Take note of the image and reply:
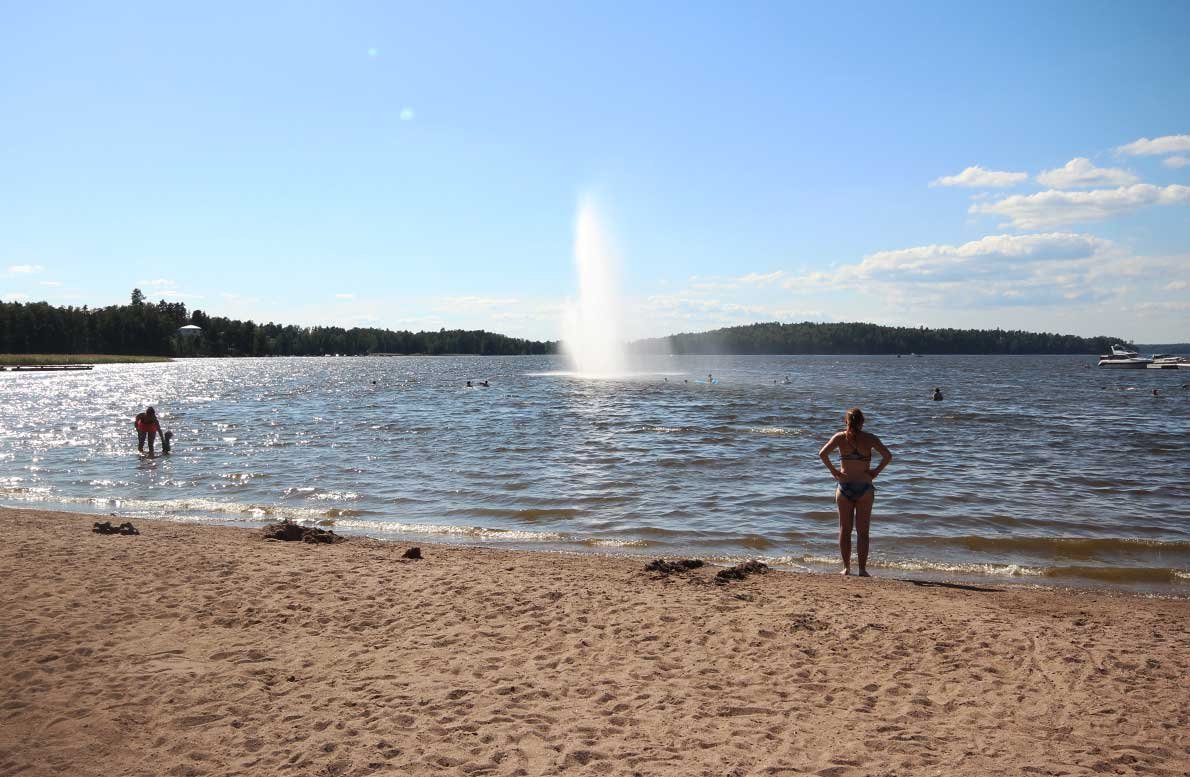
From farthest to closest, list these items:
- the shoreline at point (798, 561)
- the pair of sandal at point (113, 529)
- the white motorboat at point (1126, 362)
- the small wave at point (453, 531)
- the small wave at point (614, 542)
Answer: the white motorboat at point (1126, 362), the small wave at point (453, 531), the small wave at point (614, 542), the pair of sandal at point (113, 529), the shoreline at point (798, 561)

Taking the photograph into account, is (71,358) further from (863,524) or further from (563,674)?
(563,674)

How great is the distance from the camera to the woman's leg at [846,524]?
11828 millimetres

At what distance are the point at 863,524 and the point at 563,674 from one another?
6.33 metres

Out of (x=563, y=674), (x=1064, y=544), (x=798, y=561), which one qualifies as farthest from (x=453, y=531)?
(x=1064, y=544)

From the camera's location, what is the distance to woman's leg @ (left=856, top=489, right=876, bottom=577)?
11602 mm

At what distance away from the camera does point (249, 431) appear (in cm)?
3641

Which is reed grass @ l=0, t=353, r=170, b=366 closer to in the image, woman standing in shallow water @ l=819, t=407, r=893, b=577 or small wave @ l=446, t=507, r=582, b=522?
small wave @ l=446, t=507, r=582, b=522

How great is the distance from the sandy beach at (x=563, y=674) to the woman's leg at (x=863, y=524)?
0.58 meters

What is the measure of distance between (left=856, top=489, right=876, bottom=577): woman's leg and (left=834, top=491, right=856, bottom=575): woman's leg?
14 cm

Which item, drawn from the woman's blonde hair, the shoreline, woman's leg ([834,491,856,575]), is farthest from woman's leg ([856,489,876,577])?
the woman's blonde hair

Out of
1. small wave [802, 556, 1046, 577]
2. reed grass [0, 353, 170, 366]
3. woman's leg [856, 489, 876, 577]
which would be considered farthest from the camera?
reed grass [0, 353, 170, 366]

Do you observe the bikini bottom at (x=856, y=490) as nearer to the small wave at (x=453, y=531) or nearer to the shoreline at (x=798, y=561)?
the shoreline at (x=798, y=561)

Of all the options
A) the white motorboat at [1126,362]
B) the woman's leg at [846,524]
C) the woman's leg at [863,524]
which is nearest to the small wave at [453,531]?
the woman's leg at [846,524]

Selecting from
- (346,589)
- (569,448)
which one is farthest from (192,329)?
(346,589)
